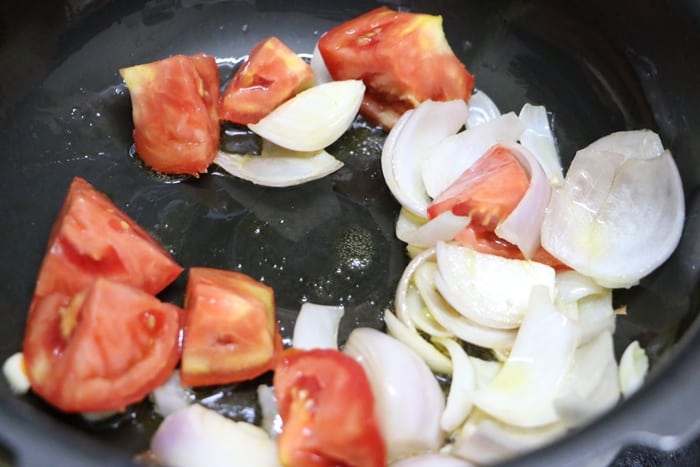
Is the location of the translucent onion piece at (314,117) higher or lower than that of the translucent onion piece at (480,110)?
higher

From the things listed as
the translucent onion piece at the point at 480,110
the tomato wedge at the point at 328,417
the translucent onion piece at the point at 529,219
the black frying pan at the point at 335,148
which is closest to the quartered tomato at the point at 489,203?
the translucent onion piece at the point at 529,219

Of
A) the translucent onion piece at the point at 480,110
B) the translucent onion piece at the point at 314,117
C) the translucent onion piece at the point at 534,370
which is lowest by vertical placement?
the translucent onion piece at the point at 534,370

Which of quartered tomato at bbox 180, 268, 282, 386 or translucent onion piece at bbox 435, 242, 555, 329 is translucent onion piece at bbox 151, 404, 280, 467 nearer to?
quartered tomato at bbox 180, 268, 282, 386

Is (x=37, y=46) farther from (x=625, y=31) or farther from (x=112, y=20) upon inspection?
(x=625, y=31)

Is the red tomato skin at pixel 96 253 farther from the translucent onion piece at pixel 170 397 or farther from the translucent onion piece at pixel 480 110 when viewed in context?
the translucent onion piece at pixel 480 110

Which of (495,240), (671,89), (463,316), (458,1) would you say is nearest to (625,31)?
(671,89)
